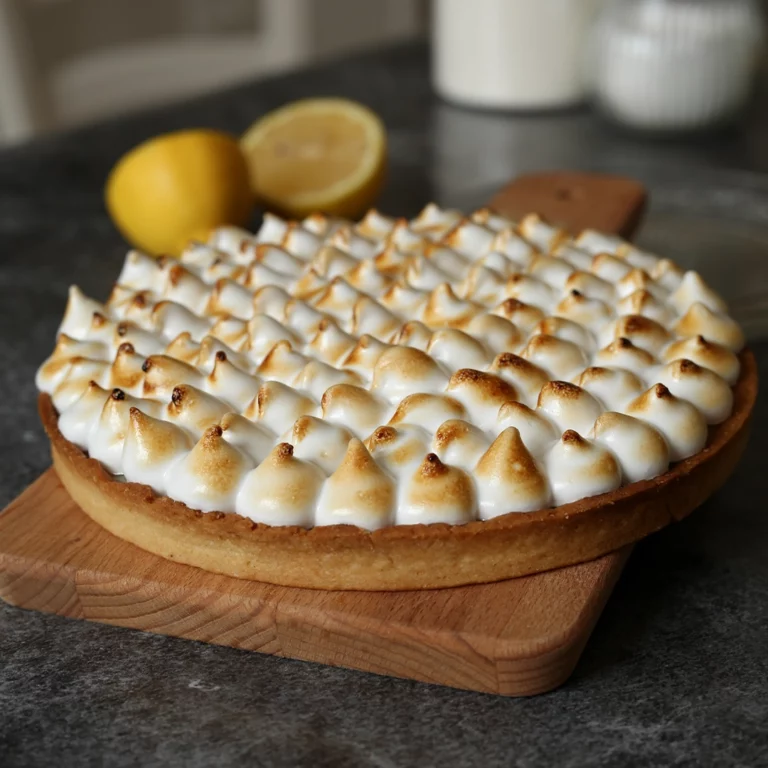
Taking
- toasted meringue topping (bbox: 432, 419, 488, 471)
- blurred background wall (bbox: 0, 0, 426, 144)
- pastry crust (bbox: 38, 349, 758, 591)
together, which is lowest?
blurred background wall (bbox: 0, 0, 426, 144)

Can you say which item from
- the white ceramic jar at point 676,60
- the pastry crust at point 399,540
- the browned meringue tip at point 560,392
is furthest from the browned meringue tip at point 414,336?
the white ceramic jar at point 676,60

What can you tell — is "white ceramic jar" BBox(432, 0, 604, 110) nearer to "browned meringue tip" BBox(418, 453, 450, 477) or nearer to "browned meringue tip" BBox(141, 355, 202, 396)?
"browned meringue tip" BBox(141, 355, 202, 396)

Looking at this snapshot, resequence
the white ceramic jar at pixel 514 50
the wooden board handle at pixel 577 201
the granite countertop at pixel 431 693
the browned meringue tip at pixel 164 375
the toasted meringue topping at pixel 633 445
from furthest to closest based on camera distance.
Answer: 1. the white ceramic jar at pixel 514 50
2. the wooden board handle at pixel 577 201
3. the browned meringue tip at pixel 164 375
4. the toasted meringue topping at pixel 633 445
5. the granite countertop at pixel 431 693

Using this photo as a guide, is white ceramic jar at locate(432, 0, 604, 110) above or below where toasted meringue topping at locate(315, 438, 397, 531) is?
below

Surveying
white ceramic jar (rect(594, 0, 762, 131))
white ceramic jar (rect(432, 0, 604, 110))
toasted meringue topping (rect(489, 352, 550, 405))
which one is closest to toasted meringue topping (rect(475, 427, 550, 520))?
toasted meringue topping (rect(489, 352, 550, 405))

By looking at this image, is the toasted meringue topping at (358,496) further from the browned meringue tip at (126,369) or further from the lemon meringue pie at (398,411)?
the browned meringue tip at (126,369)

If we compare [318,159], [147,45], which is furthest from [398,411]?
[147,45]

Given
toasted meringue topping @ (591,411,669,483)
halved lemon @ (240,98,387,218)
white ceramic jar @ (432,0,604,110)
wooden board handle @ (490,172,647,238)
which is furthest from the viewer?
white ceramic jar @ (432,0,604,110)

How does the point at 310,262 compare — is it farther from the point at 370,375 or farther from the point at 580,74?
the point at 580,74
